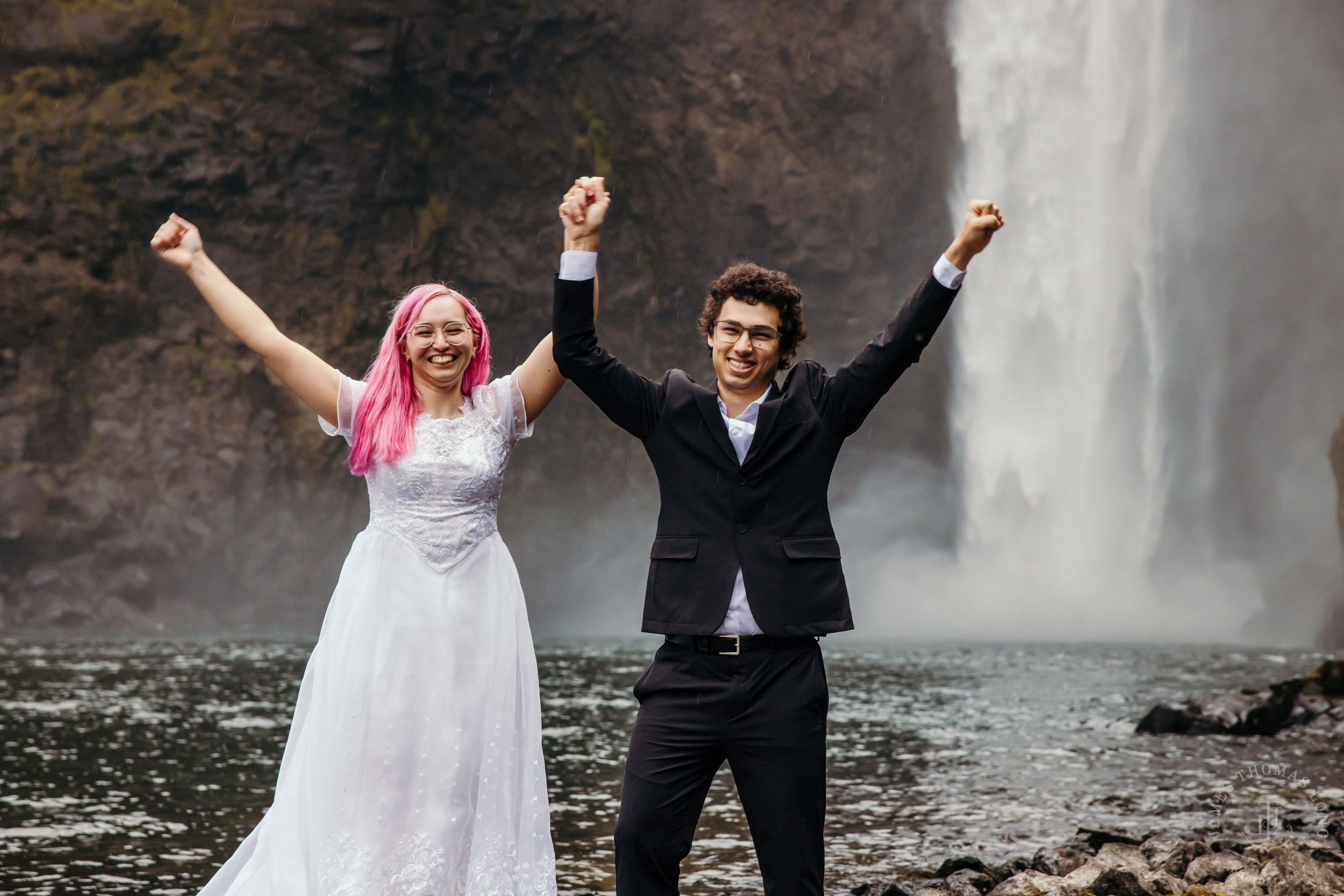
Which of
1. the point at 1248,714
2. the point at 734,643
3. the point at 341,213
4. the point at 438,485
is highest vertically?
the point at 341,213

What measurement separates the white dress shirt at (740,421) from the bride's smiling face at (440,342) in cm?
47

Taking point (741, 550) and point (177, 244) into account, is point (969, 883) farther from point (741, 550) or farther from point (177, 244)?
point (177, 244)

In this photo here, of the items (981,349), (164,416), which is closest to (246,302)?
(981,349)

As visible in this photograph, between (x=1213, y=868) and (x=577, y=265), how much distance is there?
5.24 metres

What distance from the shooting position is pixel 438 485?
13.7 feet

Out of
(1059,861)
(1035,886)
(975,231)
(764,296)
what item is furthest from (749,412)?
(1059,861)

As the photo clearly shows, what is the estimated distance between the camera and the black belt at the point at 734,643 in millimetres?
3762

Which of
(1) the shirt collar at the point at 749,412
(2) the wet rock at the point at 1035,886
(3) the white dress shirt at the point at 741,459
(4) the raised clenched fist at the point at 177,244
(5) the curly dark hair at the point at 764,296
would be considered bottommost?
(2) the wet rock at the point at 1035,886

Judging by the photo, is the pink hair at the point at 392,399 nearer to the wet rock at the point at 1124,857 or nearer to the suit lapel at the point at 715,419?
the suit lapel at the point at 715,419

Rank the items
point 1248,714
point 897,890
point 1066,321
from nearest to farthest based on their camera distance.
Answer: point 897,890
point 1248,714
point 1066,321

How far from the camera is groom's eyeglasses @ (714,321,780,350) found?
397 centimetres

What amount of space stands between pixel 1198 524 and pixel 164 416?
97.9 feet

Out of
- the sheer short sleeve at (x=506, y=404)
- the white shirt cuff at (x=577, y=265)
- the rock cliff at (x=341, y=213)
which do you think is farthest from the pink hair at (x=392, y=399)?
the rock cliff at (x=341, y=213)

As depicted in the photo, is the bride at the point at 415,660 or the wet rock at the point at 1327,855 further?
the wet rock at the point at 1327,855
